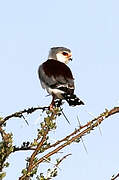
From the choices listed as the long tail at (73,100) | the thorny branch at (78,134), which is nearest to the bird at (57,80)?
the long tail at (73,100)

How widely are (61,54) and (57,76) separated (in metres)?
2.32

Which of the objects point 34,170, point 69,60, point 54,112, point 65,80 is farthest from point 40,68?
point 34,170

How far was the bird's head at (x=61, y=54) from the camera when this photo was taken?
31.7 ft

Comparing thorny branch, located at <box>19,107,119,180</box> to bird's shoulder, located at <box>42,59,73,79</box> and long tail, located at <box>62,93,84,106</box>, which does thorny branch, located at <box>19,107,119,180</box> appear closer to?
long tail, located at <box>62,93,84,106</box>

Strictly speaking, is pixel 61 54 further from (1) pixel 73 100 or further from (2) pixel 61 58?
(1) pixel 73 100

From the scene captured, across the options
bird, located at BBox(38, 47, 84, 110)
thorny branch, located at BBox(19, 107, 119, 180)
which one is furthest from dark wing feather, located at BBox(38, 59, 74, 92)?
thorny branch, located at BBox(19, 107, 119, 180)

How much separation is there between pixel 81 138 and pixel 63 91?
15.1 feet

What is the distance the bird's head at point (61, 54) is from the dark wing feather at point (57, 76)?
1497 millimetres

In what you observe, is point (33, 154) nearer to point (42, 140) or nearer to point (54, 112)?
point (42, 140)

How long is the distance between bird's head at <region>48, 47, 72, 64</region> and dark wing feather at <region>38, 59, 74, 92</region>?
1497 millimetres

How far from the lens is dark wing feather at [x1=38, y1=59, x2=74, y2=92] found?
24.5 ft

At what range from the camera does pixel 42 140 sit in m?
2.65

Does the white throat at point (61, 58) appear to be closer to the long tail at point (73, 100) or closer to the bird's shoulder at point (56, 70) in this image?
the bird's shoulder at point (56, 70)

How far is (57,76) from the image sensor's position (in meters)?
7.61
